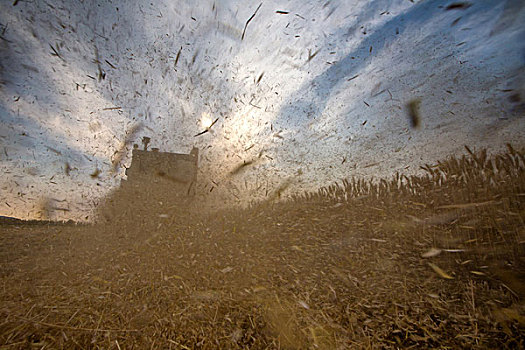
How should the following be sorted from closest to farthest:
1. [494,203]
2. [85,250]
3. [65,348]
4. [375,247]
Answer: [65,348] < [494,203] < [375,247] < [85,250]

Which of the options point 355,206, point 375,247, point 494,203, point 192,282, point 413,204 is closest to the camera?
point 192,282

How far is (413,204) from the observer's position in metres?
3.81

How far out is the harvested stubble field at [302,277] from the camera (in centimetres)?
151

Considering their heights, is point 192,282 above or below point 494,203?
below

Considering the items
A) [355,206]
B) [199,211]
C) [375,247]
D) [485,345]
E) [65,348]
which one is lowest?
[65,348]

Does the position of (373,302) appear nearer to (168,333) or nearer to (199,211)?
(168,333)

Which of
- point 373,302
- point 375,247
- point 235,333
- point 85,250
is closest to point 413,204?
point 375,247

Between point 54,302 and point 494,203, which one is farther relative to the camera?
point 494,203

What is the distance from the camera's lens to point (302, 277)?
2455 mm

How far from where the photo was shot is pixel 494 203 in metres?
2.76

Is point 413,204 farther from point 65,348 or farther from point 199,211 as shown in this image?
point 65,348

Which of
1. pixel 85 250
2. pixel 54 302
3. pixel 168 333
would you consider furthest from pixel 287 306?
pixel 85 250

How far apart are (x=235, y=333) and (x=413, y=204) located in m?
4.02

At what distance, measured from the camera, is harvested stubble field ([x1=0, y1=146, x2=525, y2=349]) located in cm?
151
